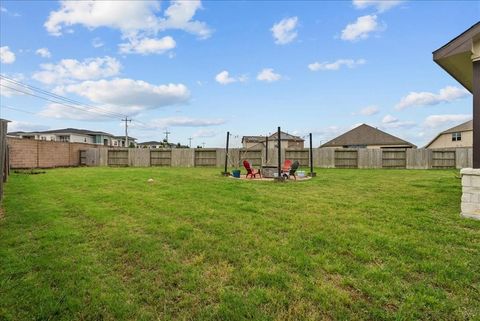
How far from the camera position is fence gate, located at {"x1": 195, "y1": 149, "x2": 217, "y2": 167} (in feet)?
70.6

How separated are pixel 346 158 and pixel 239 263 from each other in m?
19.0

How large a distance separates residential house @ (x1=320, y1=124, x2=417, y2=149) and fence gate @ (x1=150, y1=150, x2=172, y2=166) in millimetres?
23884

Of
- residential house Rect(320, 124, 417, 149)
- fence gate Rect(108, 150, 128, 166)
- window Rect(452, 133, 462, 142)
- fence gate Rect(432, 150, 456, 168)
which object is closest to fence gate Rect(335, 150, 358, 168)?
fence gate Rect(432, 150, 456, 168)

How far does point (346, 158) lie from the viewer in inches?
801

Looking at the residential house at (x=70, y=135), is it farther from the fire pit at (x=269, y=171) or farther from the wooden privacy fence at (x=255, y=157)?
the fire pit at (x=269, y=171)

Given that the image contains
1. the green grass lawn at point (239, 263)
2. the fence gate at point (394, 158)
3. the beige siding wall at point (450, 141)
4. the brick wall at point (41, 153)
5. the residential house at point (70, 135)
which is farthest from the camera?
the residential house at point (70, 135)

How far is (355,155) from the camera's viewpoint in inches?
797

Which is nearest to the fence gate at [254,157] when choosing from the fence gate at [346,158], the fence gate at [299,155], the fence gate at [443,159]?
the fence gate at [299,155]

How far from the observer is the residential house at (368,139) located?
3428cm

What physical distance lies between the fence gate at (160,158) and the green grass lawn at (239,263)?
16.5 m

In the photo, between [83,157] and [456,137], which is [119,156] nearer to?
[83,157]

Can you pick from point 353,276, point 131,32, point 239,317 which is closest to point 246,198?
point 353,276

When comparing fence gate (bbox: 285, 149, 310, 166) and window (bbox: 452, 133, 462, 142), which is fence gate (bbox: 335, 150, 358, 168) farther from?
window (bbox: 452, 133, 462, 142)

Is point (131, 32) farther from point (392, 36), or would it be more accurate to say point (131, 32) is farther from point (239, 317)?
point (239, 317)
